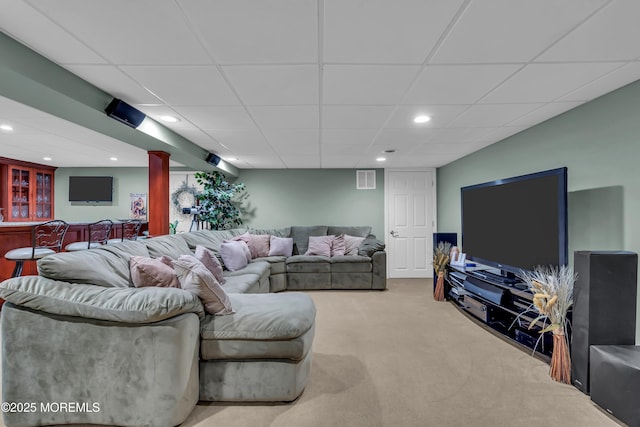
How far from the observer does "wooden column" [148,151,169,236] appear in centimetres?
379

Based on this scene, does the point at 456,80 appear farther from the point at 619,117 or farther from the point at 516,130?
the point at 516,130

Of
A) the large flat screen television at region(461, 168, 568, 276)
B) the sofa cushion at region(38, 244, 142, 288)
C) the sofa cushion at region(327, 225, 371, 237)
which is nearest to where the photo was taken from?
the sofa cushion at region(38, 244, 142, 288)

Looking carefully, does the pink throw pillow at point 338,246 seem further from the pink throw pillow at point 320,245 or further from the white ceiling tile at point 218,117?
the white ceiling tile at point 218,117

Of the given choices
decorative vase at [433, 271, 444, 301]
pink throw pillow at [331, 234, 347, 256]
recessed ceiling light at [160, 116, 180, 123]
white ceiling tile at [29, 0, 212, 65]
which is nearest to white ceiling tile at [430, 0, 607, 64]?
white ceiling tile at [29, 0, 212, 65]

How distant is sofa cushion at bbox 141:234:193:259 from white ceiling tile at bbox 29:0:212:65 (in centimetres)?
167

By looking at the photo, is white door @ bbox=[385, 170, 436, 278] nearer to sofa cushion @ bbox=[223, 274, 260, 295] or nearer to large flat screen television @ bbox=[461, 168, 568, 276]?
large flat screen television @ bbox=[461, 168, 568, 276]

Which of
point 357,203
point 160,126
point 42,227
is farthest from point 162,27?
point 357,203

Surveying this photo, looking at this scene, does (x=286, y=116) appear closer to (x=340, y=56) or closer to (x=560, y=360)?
(x=340, y=56)

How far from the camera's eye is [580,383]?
6.68ft

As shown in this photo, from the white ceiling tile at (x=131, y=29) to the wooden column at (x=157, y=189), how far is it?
209 centimetres

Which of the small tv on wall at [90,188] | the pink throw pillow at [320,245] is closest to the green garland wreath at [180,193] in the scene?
the small tv on wall at [90,188]

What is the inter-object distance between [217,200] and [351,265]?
283 cm

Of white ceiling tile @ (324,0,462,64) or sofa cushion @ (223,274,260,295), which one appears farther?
sofa cushion @ (223,274,260,295)

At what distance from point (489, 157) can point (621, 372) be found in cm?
299
